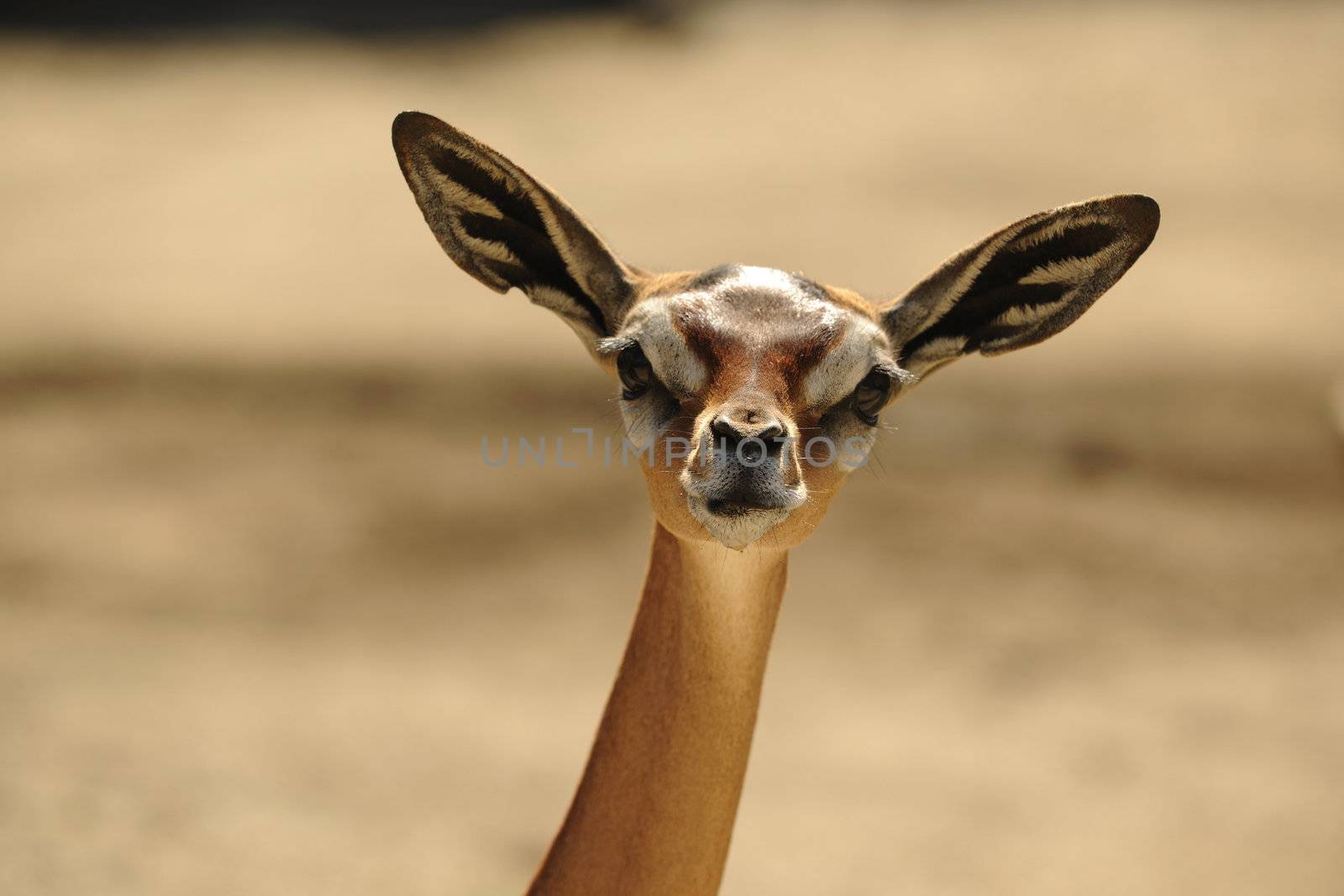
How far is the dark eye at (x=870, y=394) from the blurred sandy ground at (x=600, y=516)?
425 centimetres

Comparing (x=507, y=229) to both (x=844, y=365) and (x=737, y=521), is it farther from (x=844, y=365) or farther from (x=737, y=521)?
(x=737, y=521)

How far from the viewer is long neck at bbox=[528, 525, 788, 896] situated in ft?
13.9

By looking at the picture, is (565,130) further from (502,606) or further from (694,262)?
(502,606)

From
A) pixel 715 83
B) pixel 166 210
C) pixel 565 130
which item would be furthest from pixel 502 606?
pixel 715 83

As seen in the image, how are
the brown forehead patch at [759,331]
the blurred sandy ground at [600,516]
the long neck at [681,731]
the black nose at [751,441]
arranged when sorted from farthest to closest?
the blurred sandy ground at [600,516], the long neck at [681,731], the brown forehead patch at [759,331], the black nose at [751,441]

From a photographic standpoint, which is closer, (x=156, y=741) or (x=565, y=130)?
(x=156, y=741)

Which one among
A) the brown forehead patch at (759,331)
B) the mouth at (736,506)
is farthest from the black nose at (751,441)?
the brown forehead patch at (759,331)

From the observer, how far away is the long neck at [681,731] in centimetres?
423

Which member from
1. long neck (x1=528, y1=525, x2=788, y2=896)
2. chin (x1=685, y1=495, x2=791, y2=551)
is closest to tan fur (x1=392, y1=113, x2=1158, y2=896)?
long neck (x1=528, y1=525, x2=788, y2=896)

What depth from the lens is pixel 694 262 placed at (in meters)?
13.4

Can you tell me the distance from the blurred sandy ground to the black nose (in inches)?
166

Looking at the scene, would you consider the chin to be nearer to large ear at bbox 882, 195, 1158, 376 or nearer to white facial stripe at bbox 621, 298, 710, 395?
white facial stripe at bbox 621, 298, 710, 395

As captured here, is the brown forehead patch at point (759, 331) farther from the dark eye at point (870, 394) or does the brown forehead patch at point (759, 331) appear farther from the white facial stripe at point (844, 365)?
the dark eye at point (870, 394)

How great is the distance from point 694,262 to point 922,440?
3117 millimetres
